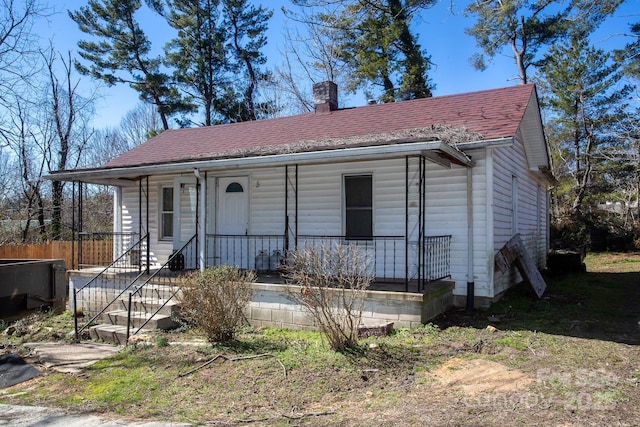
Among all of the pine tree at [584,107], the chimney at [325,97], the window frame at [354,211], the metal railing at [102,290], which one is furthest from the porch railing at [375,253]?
the pine tree at [584,107]

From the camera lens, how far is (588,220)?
76.6ft

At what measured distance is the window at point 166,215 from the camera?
12.0 metres

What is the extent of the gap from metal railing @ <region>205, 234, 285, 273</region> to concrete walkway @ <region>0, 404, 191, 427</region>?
5405 mm

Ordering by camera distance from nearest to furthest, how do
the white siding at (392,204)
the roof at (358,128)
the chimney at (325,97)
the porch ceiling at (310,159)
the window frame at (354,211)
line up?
the porch ceiling at (310,159)
the white siding at (392,204)
the roof at (358,128)
the window frame at (354,211)
the chimney at (325,97)

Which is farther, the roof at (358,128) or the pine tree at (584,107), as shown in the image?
the pine tree at (584,107)

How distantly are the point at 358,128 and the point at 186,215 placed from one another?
4.70 m

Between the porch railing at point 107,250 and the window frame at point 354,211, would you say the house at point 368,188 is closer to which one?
the window frame at point 354,211

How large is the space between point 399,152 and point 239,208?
194 inches

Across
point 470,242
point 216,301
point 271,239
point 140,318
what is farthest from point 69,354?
point 470,242

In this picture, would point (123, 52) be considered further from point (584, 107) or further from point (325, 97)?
point (584, 107)

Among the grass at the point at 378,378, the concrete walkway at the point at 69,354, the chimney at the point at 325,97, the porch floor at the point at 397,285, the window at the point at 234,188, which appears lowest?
the concrete walkway at the point at 69,354

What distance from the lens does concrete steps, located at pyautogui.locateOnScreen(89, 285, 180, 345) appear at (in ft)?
25.6

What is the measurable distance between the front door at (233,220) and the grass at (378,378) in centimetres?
320

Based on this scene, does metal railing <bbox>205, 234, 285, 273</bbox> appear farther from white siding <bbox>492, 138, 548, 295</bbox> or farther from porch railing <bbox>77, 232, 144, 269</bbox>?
white siding <bbox>492, 138, 548, 295</bbox>
